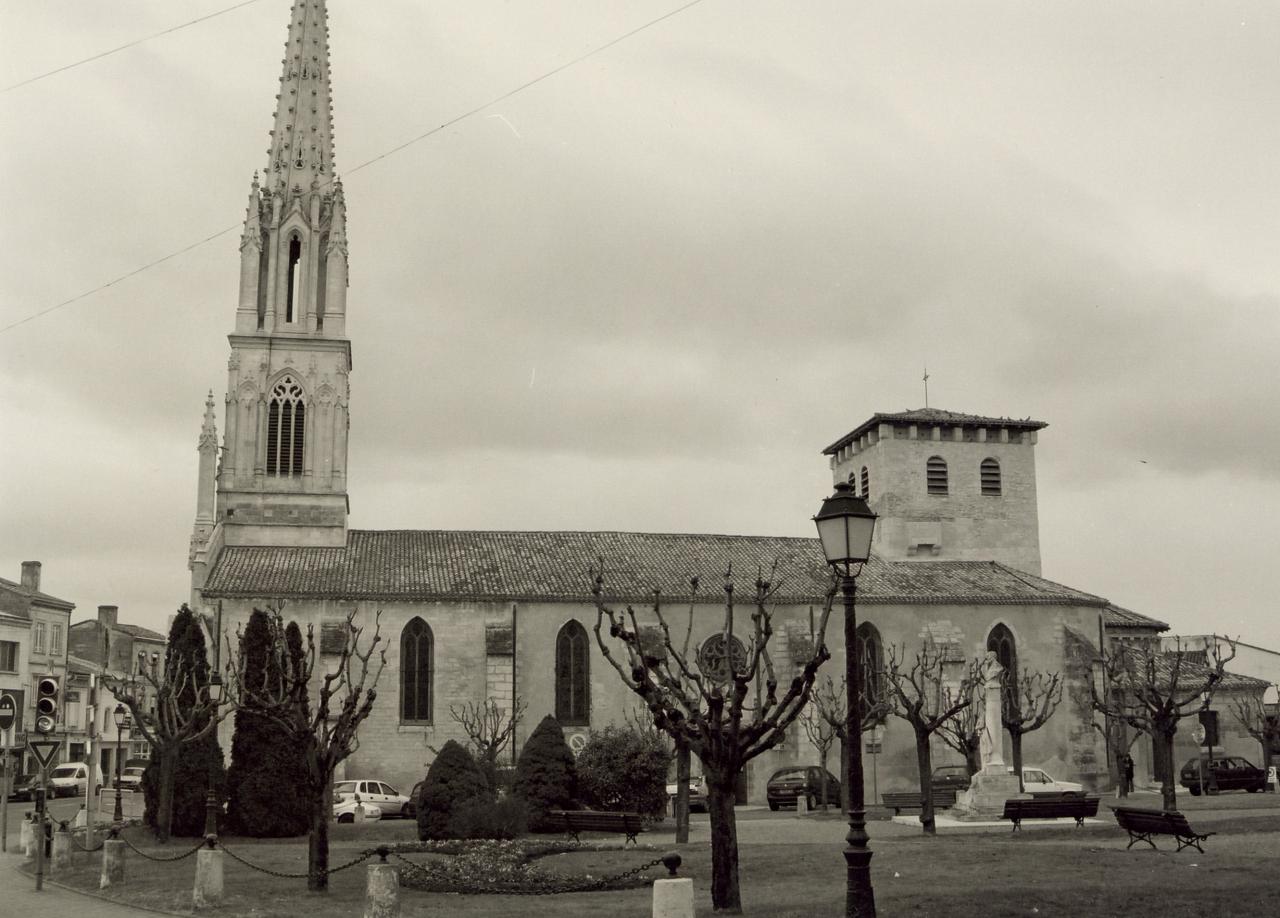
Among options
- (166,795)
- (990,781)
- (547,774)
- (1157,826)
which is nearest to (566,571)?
(547,774)

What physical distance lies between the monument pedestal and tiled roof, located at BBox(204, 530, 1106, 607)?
1251 cm

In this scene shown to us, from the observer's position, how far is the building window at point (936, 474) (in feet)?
180

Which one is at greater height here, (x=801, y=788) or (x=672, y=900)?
(x=672, y=900)

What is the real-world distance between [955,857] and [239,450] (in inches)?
1334

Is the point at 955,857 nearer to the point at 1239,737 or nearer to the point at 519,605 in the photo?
the point at 519,605

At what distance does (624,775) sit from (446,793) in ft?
28.5

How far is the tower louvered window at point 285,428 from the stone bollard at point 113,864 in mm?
28472

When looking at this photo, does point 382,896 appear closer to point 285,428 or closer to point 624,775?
point 624,775

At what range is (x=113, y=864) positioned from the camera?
67.2 ft

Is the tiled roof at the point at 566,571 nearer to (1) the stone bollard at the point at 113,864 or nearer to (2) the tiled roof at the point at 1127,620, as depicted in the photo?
(2) the tiled roof at the point at 1127,620

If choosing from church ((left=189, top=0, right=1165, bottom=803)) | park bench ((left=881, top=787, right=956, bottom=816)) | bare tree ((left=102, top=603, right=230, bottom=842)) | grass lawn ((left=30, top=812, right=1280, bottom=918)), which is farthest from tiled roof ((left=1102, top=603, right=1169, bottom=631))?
bare tree ((left=102, top=603, right=230, bottom=842))

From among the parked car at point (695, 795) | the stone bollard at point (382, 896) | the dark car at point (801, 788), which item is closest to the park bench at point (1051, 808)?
the parked car at point (695, 795)

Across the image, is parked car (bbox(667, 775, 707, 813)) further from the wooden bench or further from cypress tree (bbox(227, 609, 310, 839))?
cypress tree (bbox(227, 609, 310, 839))

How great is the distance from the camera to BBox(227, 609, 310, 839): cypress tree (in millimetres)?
32188
